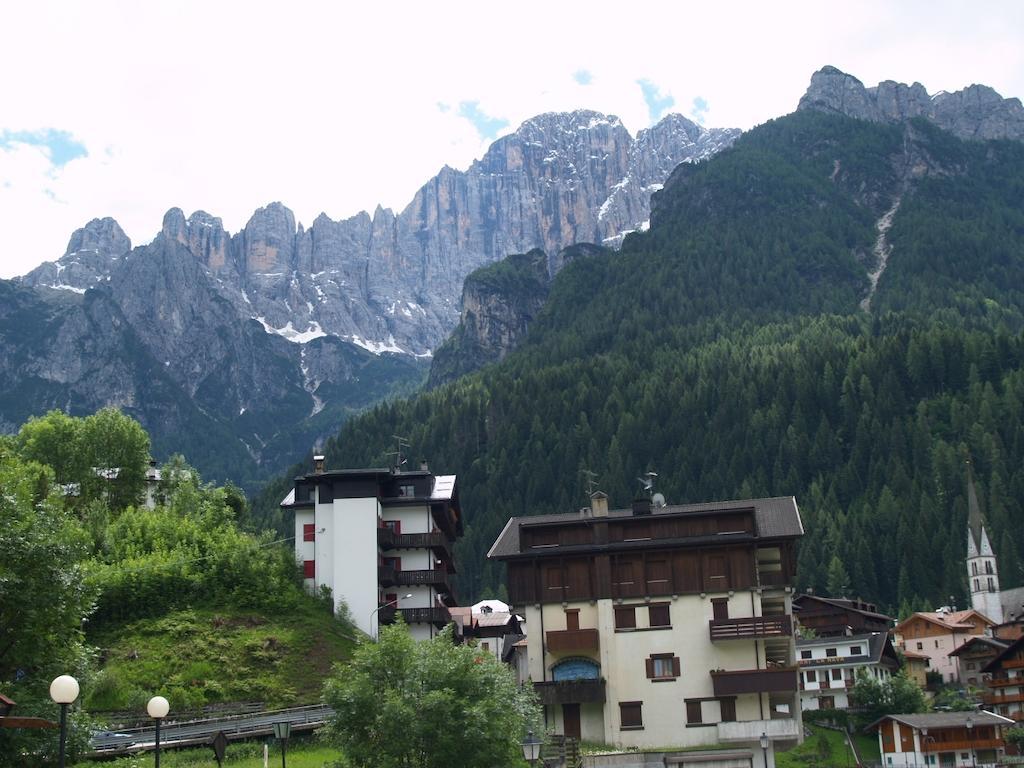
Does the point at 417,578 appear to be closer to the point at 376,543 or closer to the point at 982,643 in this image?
the point at 376,543

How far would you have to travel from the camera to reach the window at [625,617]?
71125mm

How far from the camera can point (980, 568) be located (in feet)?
550

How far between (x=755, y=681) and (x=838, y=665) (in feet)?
185

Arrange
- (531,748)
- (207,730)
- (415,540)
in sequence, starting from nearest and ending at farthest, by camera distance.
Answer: (531,748), (207,730), (415,540)

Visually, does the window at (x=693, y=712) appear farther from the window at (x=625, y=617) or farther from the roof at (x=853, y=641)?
the roof at (x=853, y=641)

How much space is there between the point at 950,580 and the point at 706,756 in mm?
117934

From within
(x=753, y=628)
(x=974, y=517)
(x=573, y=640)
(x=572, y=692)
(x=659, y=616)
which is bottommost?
(x=572, y=692)

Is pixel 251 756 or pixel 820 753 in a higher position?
pixel 251 756

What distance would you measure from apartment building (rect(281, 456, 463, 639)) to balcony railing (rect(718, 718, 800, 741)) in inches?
974

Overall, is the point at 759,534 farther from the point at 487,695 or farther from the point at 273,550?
the point at 273,550

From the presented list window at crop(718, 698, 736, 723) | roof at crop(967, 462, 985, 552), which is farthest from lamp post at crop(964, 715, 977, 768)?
roof at crop(967, 462, 985, 552)

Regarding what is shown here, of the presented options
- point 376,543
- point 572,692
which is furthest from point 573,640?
point 376,543

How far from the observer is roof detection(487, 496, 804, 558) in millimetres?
72062

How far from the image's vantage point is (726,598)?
232 ft
